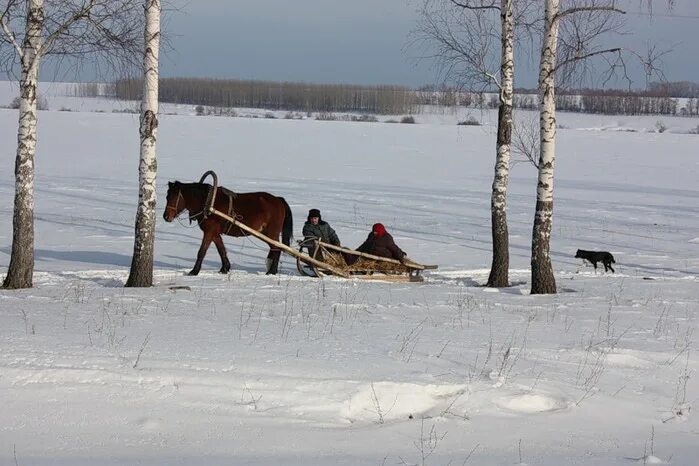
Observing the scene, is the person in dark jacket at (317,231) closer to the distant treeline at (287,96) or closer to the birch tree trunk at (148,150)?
the birch tree trunk at (148,150)

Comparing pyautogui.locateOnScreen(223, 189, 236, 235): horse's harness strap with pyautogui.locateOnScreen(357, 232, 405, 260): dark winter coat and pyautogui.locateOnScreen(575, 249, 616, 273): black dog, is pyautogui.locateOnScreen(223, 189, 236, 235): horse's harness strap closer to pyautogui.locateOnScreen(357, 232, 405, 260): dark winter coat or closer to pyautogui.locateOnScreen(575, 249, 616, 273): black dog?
pyautogui.locateOnScreen(357, 232, 405, 260): dark winter coat

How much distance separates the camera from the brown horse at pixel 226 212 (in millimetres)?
13391

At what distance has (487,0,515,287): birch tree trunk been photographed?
39.5ft

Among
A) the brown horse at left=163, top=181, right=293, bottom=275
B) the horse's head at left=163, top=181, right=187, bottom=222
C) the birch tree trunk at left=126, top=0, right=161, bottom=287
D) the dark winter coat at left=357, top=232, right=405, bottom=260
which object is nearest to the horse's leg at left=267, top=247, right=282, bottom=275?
the brown horse at left=163, top=181, right=293, bottom=275

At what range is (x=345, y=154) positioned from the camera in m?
51.4

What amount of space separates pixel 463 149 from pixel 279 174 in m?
20.1

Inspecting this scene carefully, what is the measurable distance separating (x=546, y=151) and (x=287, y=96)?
134527 millimetres

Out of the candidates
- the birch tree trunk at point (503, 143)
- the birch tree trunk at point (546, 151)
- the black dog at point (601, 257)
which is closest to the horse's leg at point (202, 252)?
the birch tree trunk at point (503, 143)

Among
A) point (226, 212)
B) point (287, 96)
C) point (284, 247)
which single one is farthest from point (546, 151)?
point (287, 96)

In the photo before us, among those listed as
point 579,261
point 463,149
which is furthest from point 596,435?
point 463,149

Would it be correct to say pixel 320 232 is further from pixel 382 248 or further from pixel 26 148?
pixel 26 148

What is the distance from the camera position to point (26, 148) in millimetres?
10523

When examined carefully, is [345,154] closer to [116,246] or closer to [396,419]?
[116,246]

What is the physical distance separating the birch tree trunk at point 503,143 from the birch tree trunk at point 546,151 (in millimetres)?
1129
